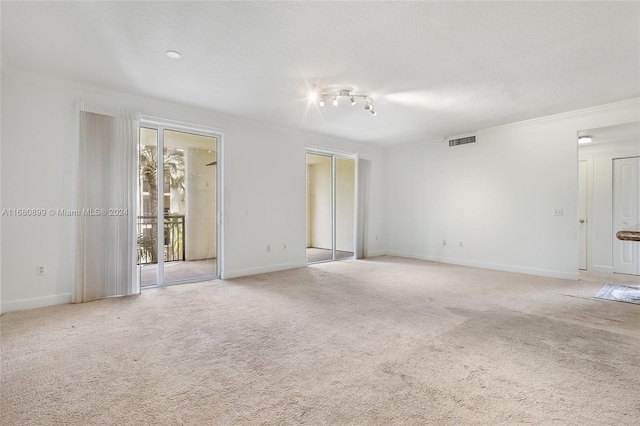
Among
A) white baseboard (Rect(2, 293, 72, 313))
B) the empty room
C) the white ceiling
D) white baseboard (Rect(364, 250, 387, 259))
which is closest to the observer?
the empty room

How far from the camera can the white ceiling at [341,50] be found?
7.88ft

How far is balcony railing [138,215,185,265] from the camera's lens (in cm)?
445

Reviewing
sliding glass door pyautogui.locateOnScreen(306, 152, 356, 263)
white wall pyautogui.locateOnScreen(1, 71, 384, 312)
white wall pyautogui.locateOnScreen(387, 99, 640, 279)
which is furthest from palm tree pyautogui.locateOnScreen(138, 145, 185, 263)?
white wall pyautogui.locateOnScreen(387, 99, 640, 279)

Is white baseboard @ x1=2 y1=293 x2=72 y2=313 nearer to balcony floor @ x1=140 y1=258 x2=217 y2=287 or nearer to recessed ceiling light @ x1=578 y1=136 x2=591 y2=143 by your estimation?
balcony floor @ x1=140 y1=258 x2=217 y2=287

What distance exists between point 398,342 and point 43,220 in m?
4.19

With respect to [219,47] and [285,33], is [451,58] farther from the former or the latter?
[219,47]

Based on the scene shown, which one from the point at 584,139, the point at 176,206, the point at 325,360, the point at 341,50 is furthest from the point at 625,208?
the point at 176,206

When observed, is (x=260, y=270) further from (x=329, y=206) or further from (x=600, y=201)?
(x=600, y=201)

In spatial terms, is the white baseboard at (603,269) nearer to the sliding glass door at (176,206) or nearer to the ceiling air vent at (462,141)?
the ceiling air vent at (462,141)

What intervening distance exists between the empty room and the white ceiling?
0.03m

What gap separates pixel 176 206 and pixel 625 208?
7929 millimetres

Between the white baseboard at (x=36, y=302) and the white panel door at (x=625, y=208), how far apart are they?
8.83m

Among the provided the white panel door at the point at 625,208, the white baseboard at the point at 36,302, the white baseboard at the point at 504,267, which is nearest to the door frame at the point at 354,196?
the white baseboard at the point at 504,267

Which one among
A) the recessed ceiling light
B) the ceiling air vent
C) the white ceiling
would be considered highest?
the white ceiling
